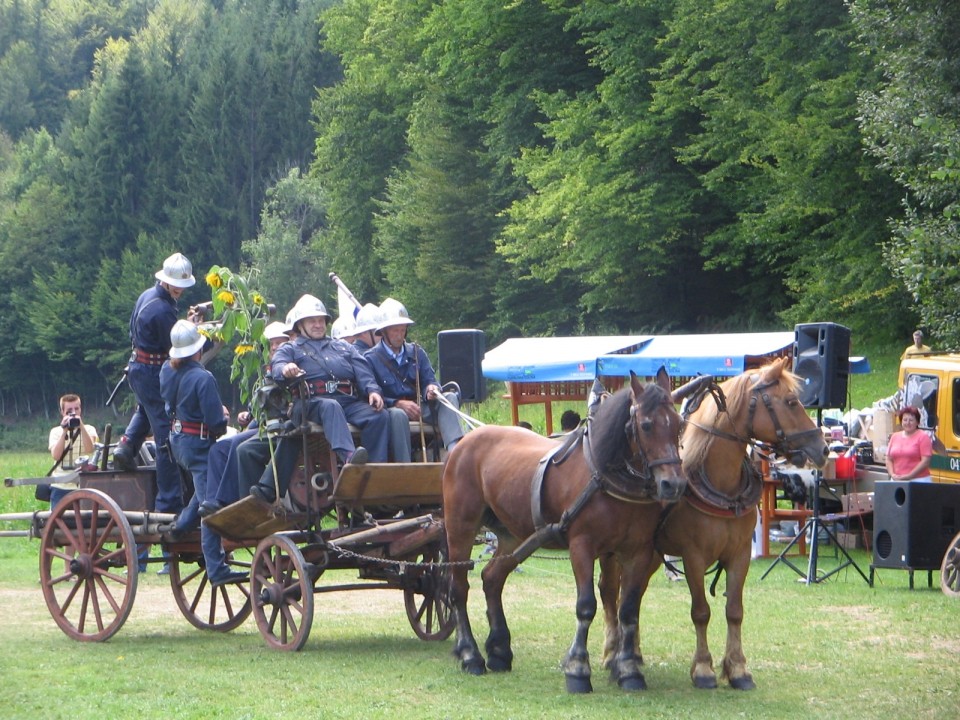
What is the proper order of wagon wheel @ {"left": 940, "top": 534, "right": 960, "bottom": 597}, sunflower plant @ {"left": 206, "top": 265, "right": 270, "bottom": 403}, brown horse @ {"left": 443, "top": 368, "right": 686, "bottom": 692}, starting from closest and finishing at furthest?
1. brown horse @ {"left": 443, "top": 368, "right": 686, "bottom": 692}
2. sunflower plant @ {"left": 206, "top": 265, "right": 270, "bottom": 403}
3. wagon wheel @ {"left": 940, "top": 534, "right": 960, "bottom": 597}

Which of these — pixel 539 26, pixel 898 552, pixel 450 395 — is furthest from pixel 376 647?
pixel 539 26

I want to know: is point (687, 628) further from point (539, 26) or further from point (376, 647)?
point (539, 26)

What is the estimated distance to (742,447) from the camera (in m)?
9.50

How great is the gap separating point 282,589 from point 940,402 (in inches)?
339

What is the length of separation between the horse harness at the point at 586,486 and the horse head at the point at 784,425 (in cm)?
81

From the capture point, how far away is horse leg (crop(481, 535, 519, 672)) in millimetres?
10172

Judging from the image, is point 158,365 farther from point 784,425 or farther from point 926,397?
point 926,397

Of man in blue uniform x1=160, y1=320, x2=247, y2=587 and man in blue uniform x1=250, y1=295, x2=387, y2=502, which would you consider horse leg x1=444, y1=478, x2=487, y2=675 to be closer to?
man in blue uniform x1=250, y1=295, x2=387, y2=502

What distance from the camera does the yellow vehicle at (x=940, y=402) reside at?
1630 centimetres

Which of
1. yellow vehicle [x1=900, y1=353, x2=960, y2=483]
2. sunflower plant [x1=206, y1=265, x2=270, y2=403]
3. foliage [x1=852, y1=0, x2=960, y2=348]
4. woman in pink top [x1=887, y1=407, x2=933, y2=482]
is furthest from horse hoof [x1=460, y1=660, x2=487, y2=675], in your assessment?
foliage [x1=852, y1=0, x2=960, y2=348]

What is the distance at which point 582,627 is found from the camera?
9266 millimetres

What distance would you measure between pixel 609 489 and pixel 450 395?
2.62 metres

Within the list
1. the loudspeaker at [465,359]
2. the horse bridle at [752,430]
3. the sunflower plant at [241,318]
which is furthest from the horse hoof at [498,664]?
the loudspeaker at [465,359]

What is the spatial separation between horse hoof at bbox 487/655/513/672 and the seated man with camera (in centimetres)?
409
